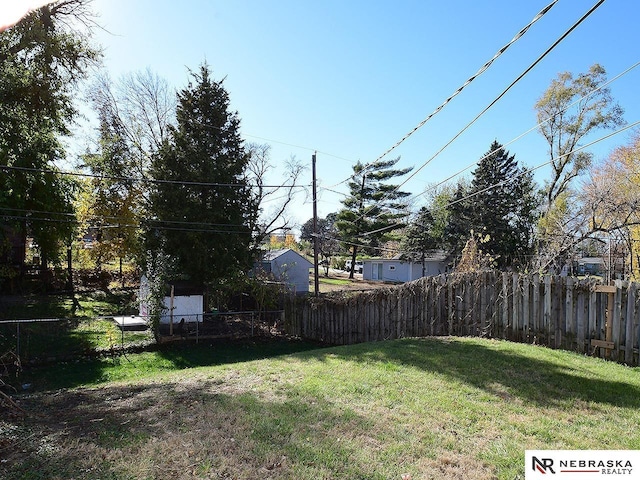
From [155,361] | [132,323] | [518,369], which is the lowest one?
[155,361]

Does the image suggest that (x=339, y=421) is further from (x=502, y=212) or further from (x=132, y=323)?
(x=502, y=212)

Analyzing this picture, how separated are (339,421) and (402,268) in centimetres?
3372

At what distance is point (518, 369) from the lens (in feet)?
17.9

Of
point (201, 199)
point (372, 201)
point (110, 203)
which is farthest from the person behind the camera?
point (372, 201)

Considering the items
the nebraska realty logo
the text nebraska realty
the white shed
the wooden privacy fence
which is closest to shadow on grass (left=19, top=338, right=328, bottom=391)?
the white shed

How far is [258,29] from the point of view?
787cm

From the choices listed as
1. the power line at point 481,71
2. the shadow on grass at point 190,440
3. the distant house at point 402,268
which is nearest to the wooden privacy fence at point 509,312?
the power line at point 481,71

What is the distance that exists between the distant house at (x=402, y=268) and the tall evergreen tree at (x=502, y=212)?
4182 millimetres

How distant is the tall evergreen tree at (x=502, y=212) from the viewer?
2947 cm

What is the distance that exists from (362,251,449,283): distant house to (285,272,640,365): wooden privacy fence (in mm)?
22561

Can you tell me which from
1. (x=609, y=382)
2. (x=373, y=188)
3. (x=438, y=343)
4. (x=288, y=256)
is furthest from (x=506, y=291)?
(x=373, y=188)

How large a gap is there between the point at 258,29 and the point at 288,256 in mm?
22166

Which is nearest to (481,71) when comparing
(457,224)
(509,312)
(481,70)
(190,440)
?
(481,70)

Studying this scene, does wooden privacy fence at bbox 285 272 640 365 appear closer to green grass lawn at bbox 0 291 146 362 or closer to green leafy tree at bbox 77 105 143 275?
green grass lawn at bbox 0 291 146 362
